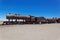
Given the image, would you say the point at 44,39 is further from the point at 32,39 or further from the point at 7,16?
the point at 7,16

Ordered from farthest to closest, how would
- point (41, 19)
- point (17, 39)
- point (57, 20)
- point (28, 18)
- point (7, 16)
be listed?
Answer: point (57, 20) < point (41, 19) < point (28, 18) < point (7, 16) < point (17, 39)

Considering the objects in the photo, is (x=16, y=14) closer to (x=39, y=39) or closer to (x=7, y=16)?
(x=7, y=16)

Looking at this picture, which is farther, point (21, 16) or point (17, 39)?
point (21, 16)

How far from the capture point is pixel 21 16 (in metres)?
44.4

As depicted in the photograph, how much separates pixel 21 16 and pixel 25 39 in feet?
114

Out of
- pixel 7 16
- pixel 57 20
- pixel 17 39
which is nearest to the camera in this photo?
pixel 17 39

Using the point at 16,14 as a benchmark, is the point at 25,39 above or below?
→ below

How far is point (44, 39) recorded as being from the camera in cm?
1006

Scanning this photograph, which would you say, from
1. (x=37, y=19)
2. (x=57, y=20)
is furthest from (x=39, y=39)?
(x=57, y=20)

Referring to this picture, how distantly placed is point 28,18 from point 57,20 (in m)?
17.1

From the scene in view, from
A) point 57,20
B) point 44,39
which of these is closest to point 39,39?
point 44,39

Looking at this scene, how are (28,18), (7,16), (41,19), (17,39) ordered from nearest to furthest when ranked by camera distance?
(17,39)
(7,16)
(28,18)
(41,19)

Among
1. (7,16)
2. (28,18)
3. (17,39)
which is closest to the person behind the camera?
(17,39)

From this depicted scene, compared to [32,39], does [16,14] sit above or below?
above
